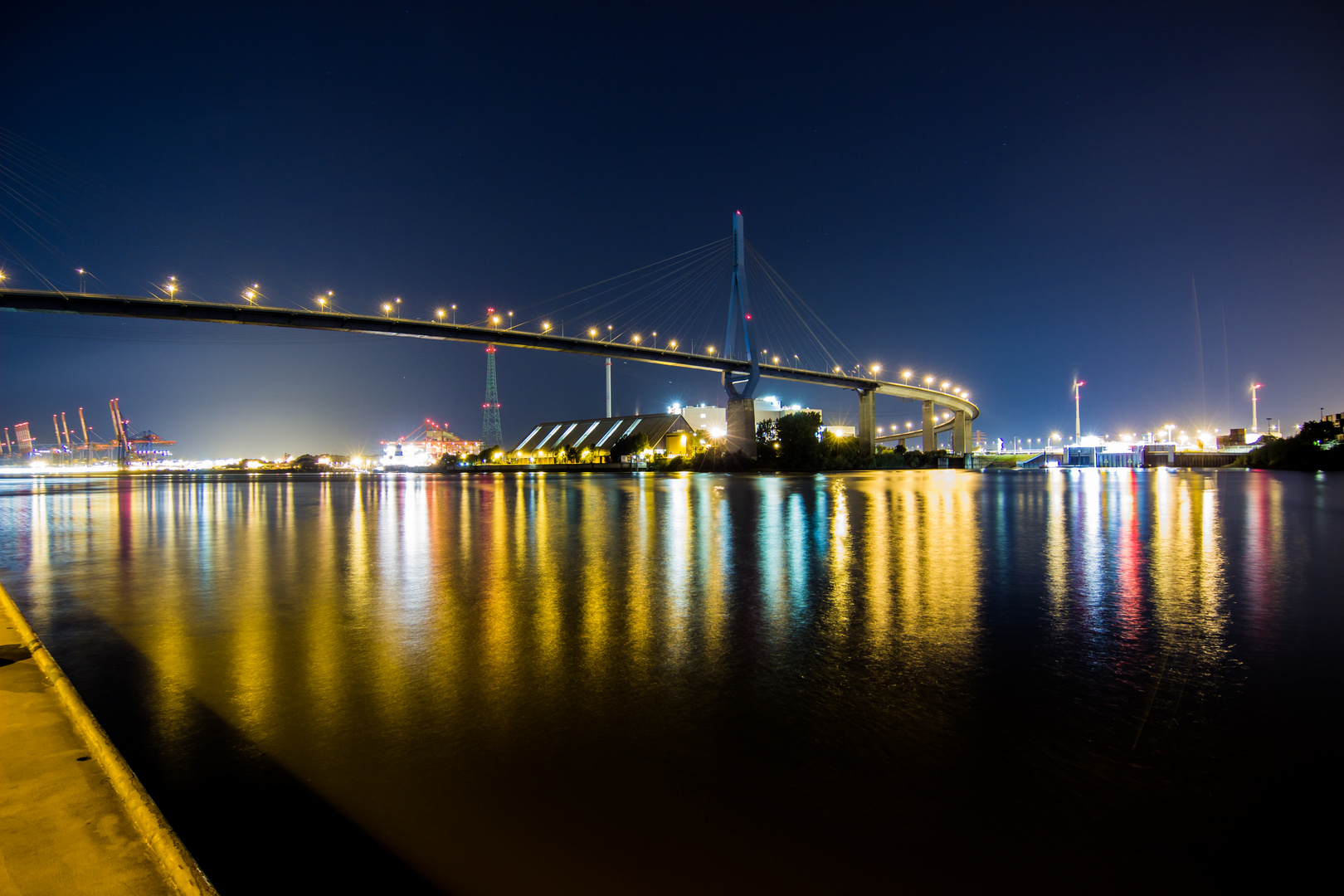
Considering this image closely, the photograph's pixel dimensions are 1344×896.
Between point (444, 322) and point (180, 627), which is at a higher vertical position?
point (444, 322)

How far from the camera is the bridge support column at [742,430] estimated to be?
64438mm

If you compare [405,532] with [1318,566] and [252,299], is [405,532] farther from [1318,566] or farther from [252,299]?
[252,299]

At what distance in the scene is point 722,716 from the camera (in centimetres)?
433

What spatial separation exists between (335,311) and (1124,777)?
54544 millimetres

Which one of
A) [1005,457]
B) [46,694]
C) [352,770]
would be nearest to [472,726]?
[352,770]

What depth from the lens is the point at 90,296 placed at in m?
40.3

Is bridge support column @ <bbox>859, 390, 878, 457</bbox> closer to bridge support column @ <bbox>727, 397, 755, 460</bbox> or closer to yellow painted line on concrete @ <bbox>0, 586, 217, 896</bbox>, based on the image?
bridge support column @ <bbox>727, 397, 755, 460</bbox>

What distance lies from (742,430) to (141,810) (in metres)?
63.0

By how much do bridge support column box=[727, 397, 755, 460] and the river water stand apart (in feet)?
177

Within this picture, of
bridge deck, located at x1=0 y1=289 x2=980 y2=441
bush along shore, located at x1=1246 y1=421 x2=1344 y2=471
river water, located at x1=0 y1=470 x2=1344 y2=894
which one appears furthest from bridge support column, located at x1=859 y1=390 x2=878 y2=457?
river water, located at x1=0 y1=470 x2=1344 y2=894

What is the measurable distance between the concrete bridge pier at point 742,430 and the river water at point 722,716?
5406 cm

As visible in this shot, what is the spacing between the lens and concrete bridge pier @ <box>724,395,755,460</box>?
64438mm

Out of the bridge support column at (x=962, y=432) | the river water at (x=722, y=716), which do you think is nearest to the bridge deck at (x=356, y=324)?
the river water at (x=722, y=716)

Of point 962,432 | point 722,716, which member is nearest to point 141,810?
point 722,716
